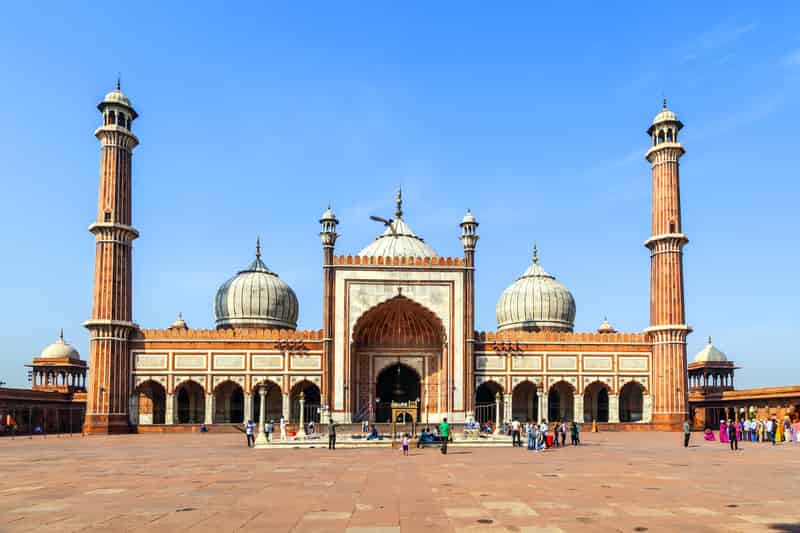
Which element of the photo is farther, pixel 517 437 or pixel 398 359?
pixel 398 359

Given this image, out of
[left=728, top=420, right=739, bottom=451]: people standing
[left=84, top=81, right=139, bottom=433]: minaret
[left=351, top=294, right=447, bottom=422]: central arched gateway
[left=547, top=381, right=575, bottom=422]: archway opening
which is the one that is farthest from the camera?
[left=547, top=381, right=575, bottom=422]: archway opening

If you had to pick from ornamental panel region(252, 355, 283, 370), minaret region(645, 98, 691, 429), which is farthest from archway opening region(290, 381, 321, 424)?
minaret region(645, 98, 691, 429)

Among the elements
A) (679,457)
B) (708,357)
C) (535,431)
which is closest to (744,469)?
(679,457)

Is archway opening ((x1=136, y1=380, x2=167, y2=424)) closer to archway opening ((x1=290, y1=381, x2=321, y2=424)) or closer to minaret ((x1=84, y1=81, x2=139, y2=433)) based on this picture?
minaret ((x1=84, y1=81, x2=139, y2=433))

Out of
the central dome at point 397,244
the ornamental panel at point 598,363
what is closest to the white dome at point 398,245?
the central dome at point 397,244

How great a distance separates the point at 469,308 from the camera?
4784cm

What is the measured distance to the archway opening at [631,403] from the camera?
5094 centimetres

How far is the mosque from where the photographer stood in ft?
152

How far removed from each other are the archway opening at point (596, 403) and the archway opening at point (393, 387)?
10.5 metres

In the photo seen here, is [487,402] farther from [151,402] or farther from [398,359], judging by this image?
[151,402]

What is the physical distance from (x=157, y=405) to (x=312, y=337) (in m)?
10.6

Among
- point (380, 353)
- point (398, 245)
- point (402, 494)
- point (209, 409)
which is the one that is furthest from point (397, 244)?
point (402, 494)

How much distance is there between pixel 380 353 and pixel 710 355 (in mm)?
34173

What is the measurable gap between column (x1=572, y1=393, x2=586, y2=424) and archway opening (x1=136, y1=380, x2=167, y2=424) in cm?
2400
